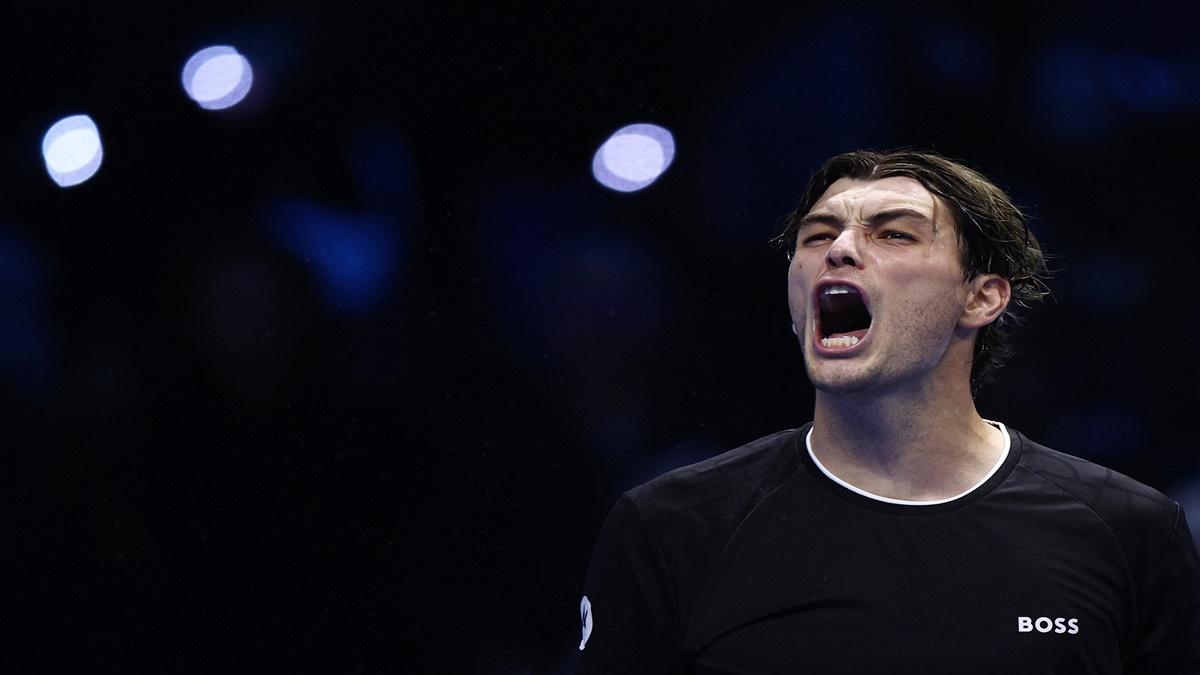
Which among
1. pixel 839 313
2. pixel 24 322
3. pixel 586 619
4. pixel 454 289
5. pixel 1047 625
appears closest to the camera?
pixel 1047 625

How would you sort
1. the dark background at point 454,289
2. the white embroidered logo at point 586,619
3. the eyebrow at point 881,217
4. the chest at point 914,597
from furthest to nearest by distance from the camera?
1. the dark background at point 454,289
2. the eyebrow at point 881,217
3. the white embroidered logo at point 586,619
4. the chest at point 914,597

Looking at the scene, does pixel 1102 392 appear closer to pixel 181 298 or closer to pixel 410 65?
pixel 410 65

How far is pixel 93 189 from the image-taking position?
8.38 ft

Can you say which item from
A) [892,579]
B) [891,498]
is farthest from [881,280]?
[892,579]

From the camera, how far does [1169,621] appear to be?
4.95ft

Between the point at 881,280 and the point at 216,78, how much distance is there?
1.62 m

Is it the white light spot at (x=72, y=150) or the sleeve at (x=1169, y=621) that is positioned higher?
the white light spot at (x=72, y=150)

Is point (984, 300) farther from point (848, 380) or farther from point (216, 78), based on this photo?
point (216, 78)

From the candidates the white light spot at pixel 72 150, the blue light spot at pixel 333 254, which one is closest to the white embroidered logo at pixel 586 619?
the blue light spot at pixel 333 254

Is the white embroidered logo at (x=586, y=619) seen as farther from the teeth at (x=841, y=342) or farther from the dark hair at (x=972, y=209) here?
the dark hair at (x=972, y=209)

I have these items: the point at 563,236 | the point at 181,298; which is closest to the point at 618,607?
the point at 563,236

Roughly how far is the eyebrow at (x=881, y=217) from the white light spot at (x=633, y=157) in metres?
0.96

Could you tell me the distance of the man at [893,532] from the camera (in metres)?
1.47

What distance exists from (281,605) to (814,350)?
1355 millimetres
